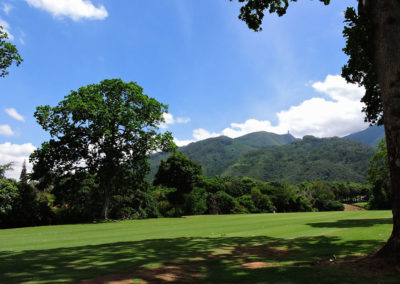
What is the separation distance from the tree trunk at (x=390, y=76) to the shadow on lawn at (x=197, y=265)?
6.11 ft

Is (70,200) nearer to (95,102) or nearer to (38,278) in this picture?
(95,102)

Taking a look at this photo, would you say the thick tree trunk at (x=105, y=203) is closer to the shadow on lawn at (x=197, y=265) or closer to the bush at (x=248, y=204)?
the shadow on lawn at (x=197, y=265)

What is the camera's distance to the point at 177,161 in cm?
3838

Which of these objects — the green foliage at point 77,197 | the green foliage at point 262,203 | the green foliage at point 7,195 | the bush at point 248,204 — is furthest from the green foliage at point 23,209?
the green foliage at point 262,203

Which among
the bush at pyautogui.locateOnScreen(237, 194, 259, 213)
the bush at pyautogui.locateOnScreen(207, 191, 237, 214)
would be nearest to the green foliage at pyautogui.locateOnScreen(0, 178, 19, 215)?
the bush at pyautogui.locateOnScreen(207, 191, 237, 214)

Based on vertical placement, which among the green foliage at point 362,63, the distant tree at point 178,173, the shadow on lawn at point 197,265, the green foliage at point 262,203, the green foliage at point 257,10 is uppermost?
the green foliage at point 257,10

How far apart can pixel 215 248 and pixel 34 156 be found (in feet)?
91.5

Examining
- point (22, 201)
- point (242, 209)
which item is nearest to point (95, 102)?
point (22, 201)

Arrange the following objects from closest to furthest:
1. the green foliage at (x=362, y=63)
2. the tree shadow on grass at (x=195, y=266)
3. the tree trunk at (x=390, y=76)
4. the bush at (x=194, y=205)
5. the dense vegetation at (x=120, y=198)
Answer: the tree shadow on grass at (x=195, y=266), the tree trunk at (x=390, y=76), the green foliage at (x=362, y=63), the dense vegetation at (x=120, y=198), the bush at (x=194, y=205)

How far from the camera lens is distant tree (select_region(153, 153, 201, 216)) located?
38344 mm

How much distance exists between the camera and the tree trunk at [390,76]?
608 centimetres

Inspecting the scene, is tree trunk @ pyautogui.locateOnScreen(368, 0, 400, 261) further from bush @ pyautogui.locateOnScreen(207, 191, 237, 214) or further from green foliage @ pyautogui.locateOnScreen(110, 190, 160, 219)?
bush @ pyautogui.locateOnScreen(207, 191, 237, 214)

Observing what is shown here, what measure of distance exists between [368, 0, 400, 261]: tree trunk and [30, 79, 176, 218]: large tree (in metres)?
25.9

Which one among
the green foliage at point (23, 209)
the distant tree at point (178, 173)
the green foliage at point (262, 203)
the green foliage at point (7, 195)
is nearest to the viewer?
the green foliage at point (7, 195)
